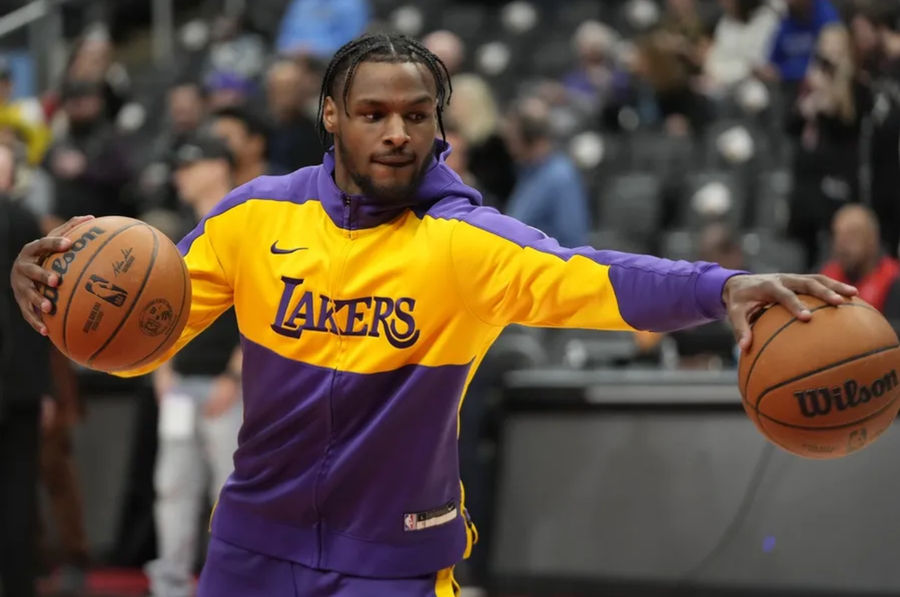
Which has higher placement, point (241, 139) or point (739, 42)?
point (241, 139)

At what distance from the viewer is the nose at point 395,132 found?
3461mm

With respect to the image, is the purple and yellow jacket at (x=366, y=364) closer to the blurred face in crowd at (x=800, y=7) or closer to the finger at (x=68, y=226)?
the finger at (x=68, y=226)

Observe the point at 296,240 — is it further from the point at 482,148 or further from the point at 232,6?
the point at 232,6

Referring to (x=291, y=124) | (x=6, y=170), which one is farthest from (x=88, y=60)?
(x=6, y=170)

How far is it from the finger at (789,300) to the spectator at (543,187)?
5497 mm

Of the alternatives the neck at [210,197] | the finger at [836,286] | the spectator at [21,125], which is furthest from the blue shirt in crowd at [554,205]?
the finger at [836,286]

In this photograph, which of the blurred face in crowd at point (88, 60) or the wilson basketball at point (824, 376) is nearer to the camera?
the wilson basketball at point (824, 376)

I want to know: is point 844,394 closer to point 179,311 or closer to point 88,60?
point 179,311

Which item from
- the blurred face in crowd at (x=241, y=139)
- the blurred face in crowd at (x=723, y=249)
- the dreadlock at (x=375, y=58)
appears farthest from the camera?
the blurred face in crowd at (x=723, y=249)

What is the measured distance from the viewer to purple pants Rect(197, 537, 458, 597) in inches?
138

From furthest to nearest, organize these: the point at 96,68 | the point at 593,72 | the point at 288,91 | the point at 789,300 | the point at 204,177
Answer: the point at 593,72
the point at 96,68
the point at 288,91
the point at 204,177
the point at 789,300

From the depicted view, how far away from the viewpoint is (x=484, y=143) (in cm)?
961

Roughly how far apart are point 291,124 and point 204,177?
207 centimetres

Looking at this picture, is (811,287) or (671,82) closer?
(811,287)
